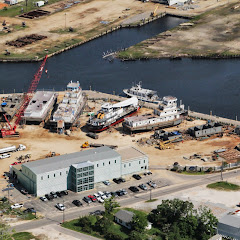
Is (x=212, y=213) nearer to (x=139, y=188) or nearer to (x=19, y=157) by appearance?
(x=139, y=188)

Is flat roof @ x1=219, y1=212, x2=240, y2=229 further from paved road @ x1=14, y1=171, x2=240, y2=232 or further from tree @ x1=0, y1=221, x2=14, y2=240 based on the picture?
tree @ x1=0, y1=221, x2=14, y2=240

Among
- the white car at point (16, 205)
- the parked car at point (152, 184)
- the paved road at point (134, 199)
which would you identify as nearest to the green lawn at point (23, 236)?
the paved road at point (134, 199)

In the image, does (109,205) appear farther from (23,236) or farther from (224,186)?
(224,186)

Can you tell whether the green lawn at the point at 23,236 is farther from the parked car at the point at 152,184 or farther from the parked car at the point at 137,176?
the parked car at the point at 137,176

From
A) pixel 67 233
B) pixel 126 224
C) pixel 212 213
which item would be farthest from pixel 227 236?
pixel 67 233

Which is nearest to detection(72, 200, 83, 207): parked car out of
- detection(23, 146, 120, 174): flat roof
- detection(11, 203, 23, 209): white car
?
detection(23, 146, 120, 174): flat roof

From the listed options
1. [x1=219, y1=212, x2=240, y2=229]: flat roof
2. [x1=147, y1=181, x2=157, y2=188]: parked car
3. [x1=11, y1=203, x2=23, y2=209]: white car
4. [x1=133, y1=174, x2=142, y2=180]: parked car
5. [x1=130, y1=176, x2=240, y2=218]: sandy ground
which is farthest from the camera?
[x1=133, y1=174, x2=142, y2=180]: parked car

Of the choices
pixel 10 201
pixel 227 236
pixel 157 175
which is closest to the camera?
pixel 227 236
